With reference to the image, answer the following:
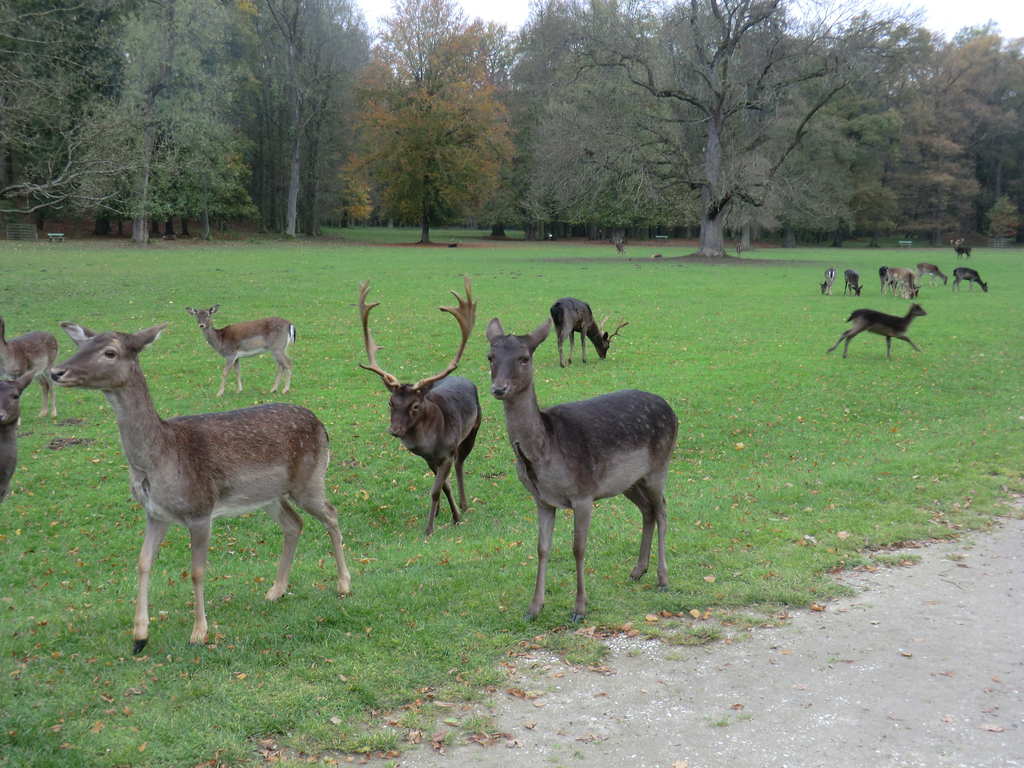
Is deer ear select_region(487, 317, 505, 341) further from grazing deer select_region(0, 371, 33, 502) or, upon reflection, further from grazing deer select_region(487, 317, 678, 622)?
grazing deer select_region(0, 371, 33, 502)

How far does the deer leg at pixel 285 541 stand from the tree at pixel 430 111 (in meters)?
54.8

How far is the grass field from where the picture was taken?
4.85 metres

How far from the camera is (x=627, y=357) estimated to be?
17453mm

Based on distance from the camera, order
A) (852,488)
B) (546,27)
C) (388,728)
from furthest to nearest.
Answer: (546,27)
(852,488)
(388,728)

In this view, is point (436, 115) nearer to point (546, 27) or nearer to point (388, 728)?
point (546, 27)

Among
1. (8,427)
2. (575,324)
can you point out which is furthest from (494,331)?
(575,324)

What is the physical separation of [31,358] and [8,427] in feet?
21.1

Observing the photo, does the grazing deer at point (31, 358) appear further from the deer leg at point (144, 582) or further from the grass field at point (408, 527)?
the deer leg at point (144, 582)

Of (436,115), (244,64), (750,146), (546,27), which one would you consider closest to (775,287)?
(750,146)

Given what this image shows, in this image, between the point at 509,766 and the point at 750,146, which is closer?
the point at 509,766

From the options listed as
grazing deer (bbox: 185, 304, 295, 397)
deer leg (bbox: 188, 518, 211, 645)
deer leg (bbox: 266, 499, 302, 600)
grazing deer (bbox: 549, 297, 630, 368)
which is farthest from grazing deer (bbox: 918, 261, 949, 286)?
deer leg (bbox: 188, 518, 211, 645)

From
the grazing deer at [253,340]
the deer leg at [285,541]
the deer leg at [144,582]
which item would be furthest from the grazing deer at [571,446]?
the grazing deer at [253,340]

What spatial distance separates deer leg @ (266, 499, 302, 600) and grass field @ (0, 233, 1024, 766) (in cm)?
15

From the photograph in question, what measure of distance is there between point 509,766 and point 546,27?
72192 mm
